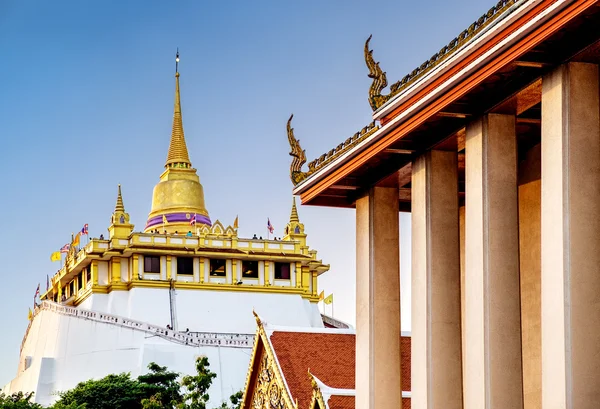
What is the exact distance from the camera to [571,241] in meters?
18.2

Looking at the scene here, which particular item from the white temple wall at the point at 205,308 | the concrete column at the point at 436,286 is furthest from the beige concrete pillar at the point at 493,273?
the white temple wall at the point at 205,308

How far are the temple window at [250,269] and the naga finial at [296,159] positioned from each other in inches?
2038

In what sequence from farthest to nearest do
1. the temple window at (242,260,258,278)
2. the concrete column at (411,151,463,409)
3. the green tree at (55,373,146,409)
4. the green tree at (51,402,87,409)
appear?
1. the temple window at (242,260,258,278)
2. the green tree at (55,373,146,409)
3. the green tree at (51,402,87,409)
4. the concrete column at (411,151,463,409)

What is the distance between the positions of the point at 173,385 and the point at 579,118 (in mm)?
43336

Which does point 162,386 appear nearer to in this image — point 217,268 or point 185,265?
point 185,265

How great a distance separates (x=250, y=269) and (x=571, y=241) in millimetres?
60375

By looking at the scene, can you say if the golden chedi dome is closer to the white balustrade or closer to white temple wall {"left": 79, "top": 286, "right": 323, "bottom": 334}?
white temple wall {"left": 79, "top": 286, "right": 323, "bottom": 334}

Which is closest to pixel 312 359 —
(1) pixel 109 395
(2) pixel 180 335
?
(1) pixel 109 395

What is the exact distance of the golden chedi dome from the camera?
8381cm

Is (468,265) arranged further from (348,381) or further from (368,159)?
(348,381)

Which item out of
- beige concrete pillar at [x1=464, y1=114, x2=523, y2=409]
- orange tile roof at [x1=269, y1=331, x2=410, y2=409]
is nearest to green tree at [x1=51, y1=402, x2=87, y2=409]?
orange tile roof at [x1=269, y1=331, x2=410, y2=409]

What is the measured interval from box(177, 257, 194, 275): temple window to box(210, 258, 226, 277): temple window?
1080 mm

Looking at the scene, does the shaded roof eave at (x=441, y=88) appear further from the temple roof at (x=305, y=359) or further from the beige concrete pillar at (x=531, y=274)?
the temple roof at (x=305, y=359)

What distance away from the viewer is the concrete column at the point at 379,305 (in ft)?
80.7
